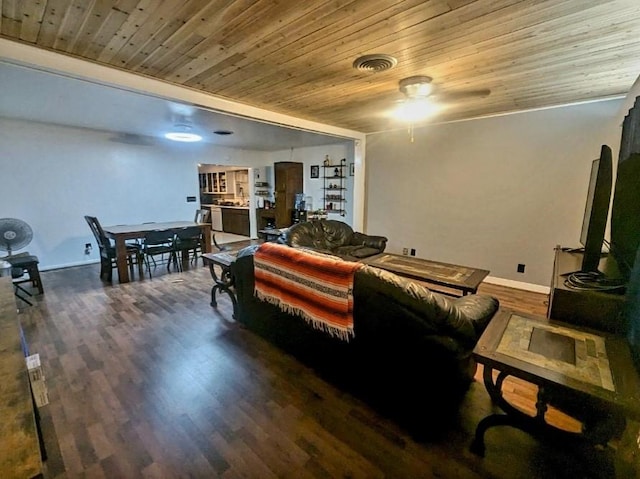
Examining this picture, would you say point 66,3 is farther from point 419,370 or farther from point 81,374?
point 419,370

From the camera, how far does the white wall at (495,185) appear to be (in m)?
3.68

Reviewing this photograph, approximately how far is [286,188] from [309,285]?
5.82 meters

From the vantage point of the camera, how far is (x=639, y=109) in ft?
6.81

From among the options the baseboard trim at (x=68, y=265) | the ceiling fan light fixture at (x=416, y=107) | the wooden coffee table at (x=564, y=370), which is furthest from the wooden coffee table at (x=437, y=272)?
the baseboard trim at (x=68, y=265)

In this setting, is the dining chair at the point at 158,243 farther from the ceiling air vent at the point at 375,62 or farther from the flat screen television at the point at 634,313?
the flat screen television at the point at 634,313

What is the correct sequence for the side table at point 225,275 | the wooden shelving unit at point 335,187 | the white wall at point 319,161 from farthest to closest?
the wooden shelving unit at point 335,187 < the white wall at point 319,161 < the side table at point 225,275

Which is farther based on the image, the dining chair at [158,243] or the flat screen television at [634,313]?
the dining chair at [158,243]

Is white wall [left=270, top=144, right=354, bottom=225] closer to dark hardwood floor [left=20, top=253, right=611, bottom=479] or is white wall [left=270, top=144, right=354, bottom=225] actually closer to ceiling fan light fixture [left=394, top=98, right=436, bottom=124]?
→ ceiling fan light fixture [left=394, top=98, right=436, bottom=124]

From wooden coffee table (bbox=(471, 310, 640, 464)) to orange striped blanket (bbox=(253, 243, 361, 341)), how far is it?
0.76 m

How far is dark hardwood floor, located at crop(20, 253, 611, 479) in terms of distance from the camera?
1.52 meters

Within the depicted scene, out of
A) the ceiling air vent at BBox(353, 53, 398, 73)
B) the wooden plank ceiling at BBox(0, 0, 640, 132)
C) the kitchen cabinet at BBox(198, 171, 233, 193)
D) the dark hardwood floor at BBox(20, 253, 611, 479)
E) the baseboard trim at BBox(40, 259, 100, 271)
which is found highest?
the wooden plank ceiling at BBox(0, 0, 640, 132)

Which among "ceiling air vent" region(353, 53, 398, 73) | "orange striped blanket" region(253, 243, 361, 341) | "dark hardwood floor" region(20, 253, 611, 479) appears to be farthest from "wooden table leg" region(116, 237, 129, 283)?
"ceiling air vent" region(353, 53, 398, 73)

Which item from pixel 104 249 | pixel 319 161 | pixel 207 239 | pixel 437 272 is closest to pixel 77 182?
pixel 104 249

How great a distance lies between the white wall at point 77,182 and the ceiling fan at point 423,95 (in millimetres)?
5077
